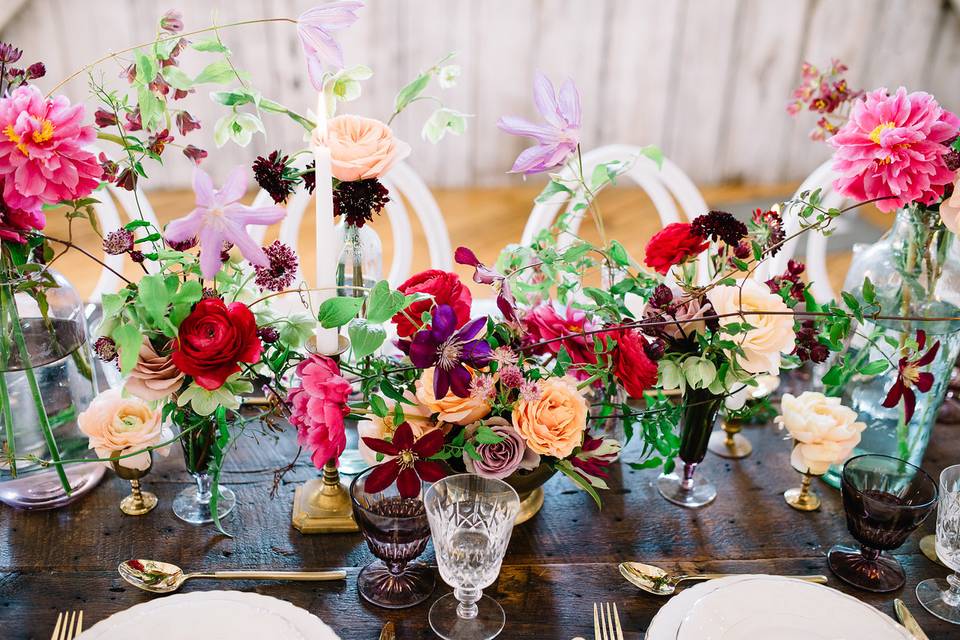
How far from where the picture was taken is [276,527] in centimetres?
104

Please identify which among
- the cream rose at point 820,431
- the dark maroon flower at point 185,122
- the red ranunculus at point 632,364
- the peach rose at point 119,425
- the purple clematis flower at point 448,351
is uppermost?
the dark maroon flower at point 185,122

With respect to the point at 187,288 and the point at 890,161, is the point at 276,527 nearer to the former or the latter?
the point at 187,288

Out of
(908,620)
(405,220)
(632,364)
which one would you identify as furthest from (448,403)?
(405,220)

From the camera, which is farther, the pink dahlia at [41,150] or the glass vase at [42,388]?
the glass vase at [42,388]

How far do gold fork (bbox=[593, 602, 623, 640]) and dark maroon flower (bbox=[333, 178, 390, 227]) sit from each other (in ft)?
1.68

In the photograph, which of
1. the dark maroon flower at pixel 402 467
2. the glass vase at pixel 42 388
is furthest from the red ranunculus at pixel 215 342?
the glass vase at pixel 42 388

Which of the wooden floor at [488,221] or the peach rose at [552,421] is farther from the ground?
the peach rose at [552,421]

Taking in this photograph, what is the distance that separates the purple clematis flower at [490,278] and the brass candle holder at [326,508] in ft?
0.94

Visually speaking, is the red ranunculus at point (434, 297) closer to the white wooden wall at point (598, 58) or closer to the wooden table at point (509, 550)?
the wooden table at point (509, 550)

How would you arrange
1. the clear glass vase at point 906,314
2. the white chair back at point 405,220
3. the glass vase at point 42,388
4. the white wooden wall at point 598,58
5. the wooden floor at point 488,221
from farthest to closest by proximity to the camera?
1. the white wooden wall at point 598,58
2. the wooden floor at point 488,221
3. the white chair back at point 405,220
4. the clear glass vase at point 906,314
5. the glass vase at point 42,388

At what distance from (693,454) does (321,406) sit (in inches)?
20.0

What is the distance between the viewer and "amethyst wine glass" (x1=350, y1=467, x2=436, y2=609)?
883 millimetres

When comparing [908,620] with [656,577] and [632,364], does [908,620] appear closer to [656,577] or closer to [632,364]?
[656,577]

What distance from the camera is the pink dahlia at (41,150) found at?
2.72 feet
